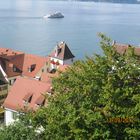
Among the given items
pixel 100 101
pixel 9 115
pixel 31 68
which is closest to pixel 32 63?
pixel 31 68

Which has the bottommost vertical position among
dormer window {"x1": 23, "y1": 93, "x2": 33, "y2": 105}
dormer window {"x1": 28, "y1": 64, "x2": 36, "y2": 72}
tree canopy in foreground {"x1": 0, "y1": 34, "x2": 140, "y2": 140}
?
dormer window {"x1": 28, "y1": 64, "x2": 36, "y2": 72}

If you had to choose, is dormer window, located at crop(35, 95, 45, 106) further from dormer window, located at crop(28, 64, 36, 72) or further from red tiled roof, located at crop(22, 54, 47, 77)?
dormer window, located at crop(28, 64, 36, 72)

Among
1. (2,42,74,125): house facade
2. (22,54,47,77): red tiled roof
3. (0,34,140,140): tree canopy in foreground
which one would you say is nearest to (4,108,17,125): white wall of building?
(2,42,74,125): house facade

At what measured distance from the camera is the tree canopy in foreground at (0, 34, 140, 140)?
16562 millimetres

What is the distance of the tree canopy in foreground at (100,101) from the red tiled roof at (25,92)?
16.1 m

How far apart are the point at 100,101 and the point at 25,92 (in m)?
19.8

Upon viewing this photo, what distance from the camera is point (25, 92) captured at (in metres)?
36.1

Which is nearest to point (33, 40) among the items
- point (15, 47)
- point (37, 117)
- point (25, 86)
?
point (15, 47)

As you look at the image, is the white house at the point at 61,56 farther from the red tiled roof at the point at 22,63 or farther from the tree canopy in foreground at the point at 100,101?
the tree canopy in foreground at the point at 100,101

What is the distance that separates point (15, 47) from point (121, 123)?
79582 millimetres

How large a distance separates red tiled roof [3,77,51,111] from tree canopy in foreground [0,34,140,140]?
632 inches

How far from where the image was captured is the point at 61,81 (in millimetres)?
19219

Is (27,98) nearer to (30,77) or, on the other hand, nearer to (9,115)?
(9,115)

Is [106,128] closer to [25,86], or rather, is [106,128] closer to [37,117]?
[37,117]
